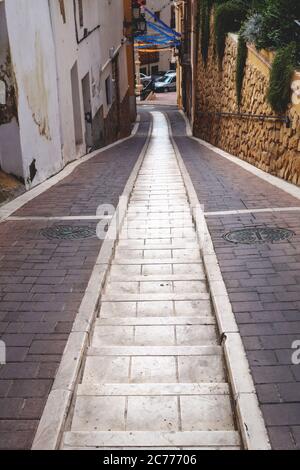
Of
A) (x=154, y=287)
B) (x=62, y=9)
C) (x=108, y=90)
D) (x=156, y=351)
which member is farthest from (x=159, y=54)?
(x=156, y=351)

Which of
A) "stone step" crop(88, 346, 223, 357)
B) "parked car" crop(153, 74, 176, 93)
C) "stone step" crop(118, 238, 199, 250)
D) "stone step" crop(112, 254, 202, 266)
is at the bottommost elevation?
"parked car" crop(153, 74, 176, 93)

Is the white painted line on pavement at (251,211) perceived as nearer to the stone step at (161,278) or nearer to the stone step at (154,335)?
the stone step at (161,278)

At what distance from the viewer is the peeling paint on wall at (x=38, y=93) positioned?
10800 millimetres

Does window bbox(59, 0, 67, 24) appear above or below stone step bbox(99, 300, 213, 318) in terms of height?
above

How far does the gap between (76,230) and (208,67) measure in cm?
1543

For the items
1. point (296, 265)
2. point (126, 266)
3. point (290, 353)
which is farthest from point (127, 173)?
point (290, 353)

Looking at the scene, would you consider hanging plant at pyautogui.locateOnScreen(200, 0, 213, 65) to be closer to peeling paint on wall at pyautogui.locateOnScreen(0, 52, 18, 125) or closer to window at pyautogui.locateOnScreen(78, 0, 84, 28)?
window at pyautogui.locateOnScreen(78, 0, 84, 28)

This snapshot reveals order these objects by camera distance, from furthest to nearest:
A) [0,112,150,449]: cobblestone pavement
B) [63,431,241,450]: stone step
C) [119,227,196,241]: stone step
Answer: [119,227,196,241]: stone step
[0,112,150,449]: cobblestone pavement
[63,431,241,450]: stone step

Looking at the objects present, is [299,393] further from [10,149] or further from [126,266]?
[10,149]

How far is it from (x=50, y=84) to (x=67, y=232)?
21.2 feet

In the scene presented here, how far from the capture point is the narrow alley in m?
3.40

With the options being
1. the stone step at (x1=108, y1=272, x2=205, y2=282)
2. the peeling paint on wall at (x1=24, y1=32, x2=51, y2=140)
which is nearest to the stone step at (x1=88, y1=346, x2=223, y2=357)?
the stone step at (x1=108, y1=272, x2=205, y2=282)

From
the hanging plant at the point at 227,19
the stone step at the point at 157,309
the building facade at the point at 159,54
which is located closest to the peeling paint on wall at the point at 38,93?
the stone step at the point at 157,309

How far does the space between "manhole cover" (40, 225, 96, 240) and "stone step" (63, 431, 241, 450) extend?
14.1ft
